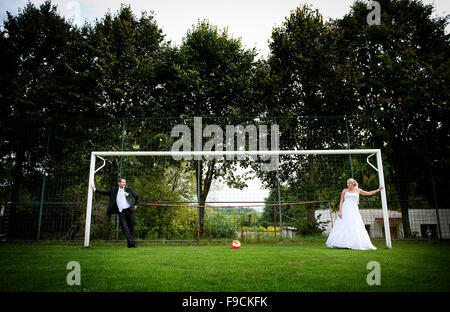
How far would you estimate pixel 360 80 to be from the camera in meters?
Answer: 13.1

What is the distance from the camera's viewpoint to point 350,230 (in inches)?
274

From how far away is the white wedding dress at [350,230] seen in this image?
6.77m

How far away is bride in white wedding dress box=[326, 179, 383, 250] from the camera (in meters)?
6.78

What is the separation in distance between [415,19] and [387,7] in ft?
5.11

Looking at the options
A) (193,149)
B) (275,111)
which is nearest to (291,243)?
(193,149)

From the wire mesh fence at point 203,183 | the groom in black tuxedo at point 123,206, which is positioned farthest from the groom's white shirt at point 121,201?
the wire mesh fence at point 203,183

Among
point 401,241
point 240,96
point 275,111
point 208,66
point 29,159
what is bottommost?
point 401,241

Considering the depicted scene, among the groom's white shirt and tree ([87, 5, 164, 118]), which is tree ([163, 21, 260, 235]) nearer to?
tree ([87, 5, 164, 118])

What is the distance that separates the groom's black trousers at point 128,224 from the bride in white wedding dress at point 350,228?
5594mm

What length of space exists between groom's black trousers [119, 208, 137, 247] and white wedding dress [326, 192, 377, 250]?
18.4 ft

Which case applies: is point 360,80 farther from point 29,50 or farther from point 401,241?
point 29,50

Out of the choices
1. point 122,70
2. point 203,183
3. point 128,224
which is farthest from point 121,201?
point 122,70

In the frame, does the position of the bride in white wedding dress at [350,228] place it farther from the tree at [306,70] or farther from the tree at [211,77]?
the tree at [211,77]

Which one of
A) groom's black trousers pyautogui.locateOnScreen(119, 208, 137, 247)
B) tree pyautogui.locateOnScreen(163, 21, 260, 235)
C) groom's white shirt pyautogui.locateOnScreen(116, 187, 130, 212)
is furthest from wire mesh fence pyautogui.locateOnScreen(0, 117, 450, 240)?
tree pyautogui.locateOnScreen(163, 21, 260, 235)
